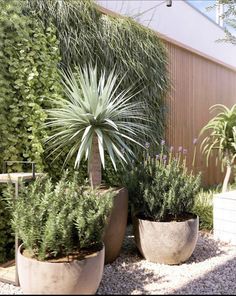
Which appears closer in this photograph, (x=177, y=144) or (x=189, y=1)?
(x=177, y=144)

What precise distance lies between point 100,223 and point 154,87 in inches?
114

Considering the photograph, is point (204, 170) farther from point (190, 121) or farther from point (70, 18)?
point (70, 18)

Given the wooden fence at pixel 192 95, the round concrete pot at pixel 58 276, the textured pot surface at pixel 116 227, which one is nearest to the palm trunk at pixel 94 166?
the textured pot surface at pixel 116 227

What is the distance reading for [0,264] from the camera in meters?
3.24

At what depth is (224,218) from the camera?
4.07 m

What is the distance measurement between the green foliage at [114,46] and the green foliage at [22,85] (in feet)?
0.97

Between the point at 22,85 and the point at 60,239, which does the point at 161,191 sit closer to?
the point at 60,239

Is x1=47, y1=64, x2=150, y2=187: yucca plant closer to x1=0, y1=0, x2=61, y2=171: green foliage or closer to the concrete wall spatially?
x1=0, y1=0, x2=61, y2=171: green foliage

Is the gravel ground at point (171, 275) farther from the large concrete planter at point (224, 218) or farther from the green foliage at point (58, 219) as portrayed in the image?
the green foliage at point (58, 219)

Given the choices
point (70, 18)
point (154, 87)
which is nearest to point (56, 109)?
point (70, 18)

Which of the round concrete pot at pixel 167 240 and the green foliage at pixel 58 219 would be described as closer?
the green foliage at pixel 58 219

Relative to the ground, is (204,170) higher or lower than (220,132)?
lower

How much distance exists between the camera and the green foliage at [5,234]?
3281 mm

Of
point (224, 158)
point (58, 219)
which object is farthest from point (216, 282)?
point (224, 158)
